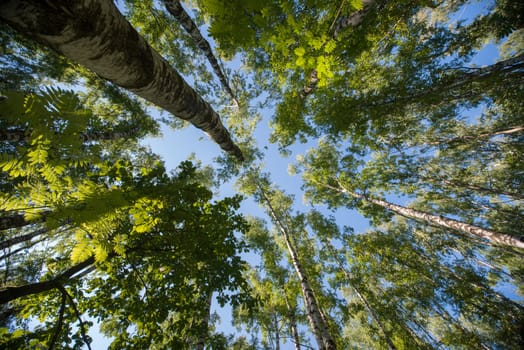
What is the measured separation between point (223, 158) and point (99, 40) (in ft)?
29.7

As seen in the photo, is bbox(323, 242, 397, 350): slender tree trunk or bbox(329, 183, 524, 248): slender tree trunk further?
bbox(323, 242, 397, 350): slender tree trunk

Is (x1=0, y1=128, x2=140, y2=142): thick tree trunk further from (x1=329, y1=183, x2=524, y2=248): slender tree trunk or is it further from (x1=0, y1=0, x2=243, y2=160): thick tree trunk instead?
(x1=329, y1=183, x2=524, y2=248): slender tree trunk

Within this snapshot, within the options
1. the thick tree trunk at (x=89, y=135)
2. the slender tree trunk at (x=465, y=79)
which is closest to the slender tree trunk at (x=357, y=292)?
the slender tree trunk at (x=465, y=79)

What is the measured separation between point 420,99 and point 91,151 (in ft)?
25.9

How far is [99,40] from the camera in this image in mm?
1046

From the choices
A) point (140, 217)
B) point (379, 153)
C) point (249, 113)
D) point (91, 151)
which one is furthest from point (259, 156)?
point (91, 151)

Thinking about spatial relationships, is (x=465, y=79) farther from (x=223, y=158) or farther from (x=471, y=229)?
(x=223, y=158)

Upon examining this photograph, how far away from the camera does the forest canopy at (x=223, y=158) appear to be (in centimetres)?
144

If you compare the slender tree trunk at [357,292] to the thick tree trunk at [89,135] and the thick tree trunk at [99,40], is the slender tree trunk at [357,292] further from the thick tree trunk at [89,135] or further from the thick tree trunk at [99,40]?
the thick tree trunk at [89,135]

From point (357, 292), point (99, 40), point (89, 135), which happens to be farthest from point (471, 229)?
point (89, 135)

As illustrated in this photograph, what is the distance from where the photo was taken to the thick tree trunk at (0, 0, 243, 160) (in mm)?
793

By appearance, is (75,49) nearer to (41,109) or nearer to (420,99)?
(41,109)

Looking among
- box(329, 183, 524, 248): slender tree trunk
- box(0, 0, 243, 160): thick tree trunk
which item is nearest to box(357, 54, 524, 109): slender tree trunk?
box(329, 183, 524, 248): slender tree trunk

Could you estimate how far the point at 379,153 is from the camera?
11.1m
